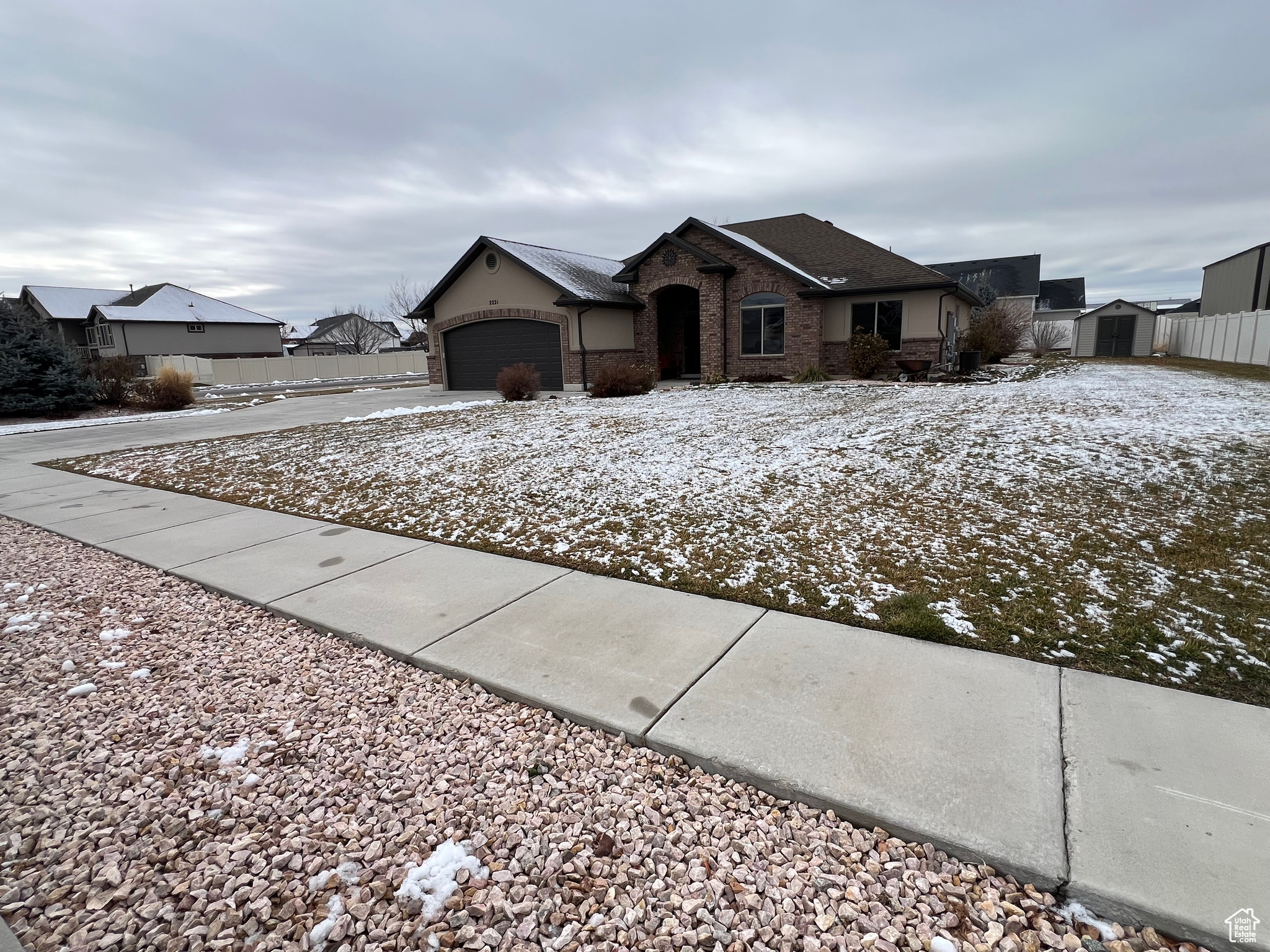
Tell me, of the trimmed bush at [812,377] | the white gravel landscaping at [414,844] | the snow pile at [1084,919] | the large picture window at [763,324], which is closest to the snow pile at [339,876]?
the white gravel landscaping at [414,844]

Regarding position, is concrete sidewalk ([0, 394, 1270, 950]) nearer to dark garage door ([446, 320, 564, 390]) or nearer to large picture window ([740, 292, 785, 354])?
large picture window ([740, 292, 785, 354])

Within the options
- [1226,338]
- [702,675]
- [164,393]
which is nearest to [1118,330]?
[1226,338]

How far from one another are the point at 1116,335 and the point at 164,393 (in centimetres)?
4001

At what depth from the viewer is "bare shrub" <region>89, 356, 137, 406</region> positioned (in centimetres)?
1900

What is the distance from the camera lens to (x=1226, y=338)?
25.2m

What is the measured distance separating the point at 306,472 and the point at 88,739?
20.7ft

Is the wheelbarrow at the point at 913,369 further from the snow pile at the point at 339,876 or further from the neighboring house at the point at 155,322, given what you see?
the neighboring house at the point at 155,322

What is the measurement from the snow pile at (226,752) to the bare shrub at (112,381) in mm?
21030

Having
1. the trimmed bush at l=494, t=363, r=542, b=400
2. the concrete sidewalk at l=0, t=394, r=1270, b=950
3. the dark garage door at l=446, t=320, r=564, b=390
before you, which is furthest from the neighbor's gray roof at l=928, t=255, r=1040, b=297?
the concrete sidewalk at l=0, t=394, r=1270, b=950

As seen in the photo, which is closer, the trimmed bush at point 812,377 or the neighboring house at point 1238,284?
the trimmed bush at point 812,377

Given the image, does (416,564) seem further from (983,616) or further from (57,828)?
(983,616)

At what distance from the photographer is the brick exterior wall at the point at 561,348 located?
21328 millimetres

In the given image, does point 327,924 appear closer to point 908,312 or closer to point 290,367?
point 908,312

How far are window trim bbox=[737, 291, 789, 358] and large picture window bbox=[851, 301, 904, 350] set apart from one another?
82.5 inches
